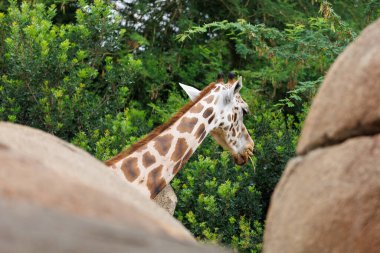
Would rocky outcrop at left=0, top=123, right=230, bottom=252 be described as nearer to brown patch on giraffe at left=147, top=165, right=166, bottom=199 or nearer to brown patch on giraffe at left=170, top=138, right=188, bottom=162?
brown patch on giraffe at left=147, top=165, right=166, bottom=199

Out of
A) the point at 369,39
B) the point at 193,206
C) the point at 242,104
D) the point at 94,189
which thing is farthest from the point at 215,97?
the point at 94,189

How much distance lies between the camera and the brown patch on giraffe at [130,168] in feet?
27.9

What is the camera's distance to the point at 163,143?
9.07 meters

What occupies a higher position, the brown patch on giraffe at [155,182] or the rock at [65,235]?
the rock at [65,235]

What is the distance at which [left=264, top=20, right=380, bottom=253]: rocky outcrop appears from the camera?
4641 millimetres

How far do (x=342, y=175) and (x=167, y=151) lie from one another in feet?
14.8

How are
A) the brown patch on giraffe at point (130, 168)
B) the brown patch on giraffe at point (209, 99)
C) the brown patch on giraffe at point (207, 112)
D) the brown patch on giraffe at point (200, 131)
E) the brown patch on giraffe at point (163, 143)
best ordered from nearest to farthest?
1. the brown patch on giraffe at point (130, 168)
2. the brown patch on giraffe at point (163, 143)
3. the brown patch on giraffe at point (200, 131)
4. the brown patch on giraffe at point (207, 112)
5. the brown patch on giraffe at point (209, 99)

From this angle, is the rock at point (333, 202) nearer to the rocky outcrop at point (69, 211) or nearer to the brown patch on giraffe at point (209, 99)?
the rocky outcrop at point (69, 211)

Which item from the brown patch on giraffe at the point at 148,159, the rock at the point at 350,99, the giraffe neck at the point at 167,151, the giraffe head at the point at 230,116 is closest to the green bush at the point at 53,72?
the giraffe head at the point at 230,116

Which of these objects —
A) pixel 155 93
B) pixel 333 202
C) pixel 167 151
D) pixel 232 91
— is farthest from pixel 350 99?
pixel 155 93

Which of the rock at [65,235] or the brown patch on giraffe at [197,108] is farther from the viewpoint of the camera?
the brown patch on giraffe at [197,108]

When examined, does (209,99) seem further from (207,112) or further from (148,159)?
(148,159)

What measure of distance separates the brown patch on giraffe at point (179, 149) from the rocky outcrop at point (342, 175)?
14.4ft

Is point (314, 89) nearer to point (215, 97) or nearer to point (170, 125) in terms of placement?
point (215, 97)
